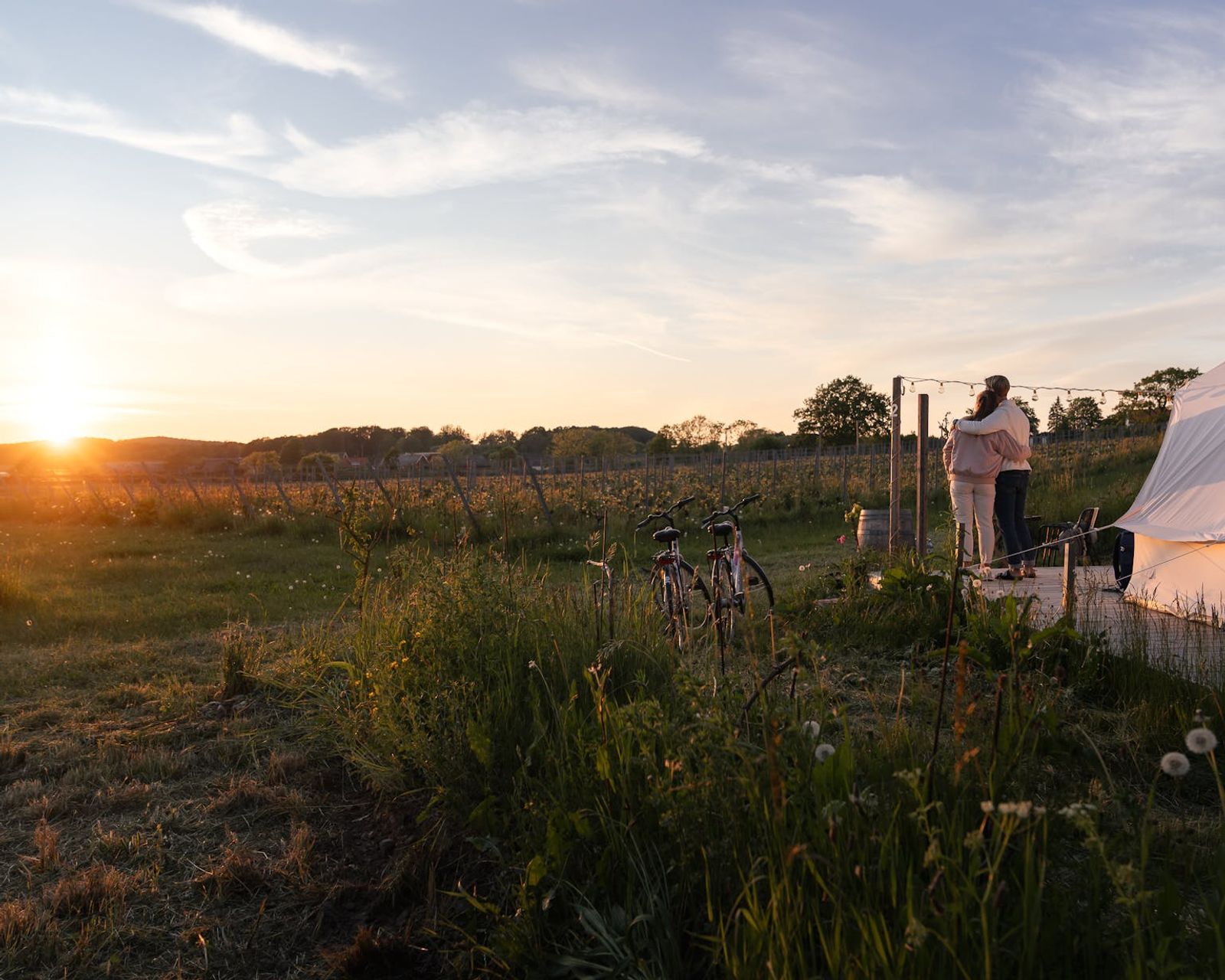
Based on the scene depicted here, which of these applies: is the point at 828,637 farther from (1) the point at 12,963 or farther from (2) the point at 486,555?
(1) the point at 12,963

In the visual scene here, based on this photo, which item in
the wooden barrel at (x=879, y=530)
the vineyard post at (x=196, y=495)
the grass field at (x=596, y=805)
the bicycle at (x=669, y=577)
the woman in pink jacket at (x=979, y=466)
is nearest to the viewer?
the grass field at (x=596, y=805)

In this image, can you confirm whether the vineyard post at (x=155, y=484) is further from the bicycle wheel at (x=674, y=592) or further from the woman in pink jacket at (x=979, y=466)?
the woman in pink jacket at (x=979, y=466)

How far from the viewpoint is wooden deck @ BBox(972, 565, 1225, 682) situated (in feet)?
13.7

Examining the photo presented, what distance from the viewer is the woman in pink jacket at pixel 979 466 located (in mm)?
6551

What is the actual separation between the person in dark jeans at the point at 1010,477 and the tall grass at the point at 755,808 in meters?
2.63

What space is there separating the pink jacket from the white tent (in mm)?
892

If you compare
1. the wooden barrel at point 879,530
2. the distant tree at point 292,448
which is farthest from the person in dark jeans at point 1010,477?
the distant tree at point 292,448

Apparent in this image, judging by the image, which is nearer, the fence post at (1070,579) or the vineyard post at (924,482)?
the fence post at (1070,579)

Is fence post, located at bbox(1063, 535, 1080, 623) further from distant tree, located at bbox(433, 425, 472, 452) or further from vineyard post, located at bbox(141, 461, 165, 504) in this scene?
distant tree, located at bbox(433, 425, 472, 452)

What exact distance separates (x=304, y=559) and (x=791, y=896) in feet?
35.6

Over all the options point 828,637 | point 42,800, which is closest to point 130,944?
point 42,800

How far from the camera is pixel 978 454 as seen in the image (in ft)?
21.5

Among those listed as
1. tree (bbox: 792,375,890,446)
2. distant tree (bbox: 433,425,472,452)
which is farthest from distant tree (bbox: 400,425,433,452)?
tree (bbox: 792,375,890,446)

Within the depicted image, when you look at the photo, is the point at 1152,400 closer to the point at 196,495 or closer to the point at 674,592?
the point at 674,592
